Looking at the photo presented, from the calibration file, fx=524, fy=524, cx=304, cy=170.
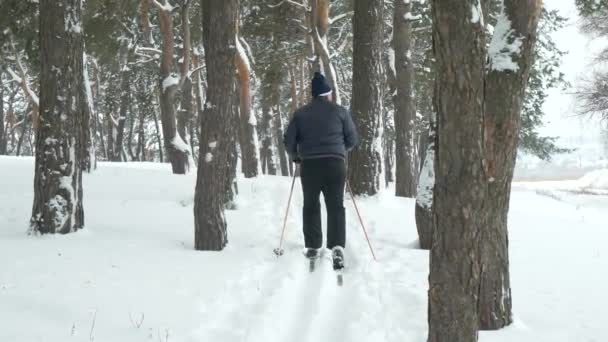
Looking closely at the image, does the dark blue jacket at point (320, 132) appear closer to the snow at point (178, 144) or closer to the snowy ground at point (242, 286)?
the snowy ground at point (242, 286)

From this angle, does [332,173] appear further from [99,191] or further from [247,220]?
[99,191]

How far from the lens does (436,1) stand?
10.2 feet

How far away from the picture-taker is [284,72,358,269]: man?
6.27 metres

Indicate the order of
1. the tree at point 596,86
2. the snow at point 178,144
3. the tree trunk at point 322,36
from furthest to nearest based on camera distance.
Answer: the tree at point 596,86, the snow at point 178,144, the tree trunk at point 322,36

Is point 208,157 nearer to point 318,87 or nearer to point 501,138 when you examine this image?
point 318,87

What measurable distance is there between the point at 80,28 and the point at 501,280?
564 cm

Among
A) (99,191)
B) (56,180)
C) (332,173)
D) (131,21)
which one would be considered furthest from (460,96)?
(131,21)

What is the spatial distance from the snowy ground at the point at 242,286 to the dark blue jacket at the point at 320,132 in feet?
4.33

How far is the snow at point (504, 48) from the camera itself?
4.02 m

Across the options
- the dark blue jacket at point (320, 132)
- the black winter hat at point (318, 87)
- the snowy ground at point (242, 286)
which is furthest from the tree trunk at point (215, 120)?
the black winter hat at point (318, 87)

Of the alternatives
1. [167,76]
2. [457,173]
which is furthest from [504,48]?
[167,76]

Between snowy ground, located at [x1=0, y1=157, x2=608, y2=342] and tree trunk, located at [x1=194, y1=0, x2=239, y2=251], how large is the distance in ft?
1.11

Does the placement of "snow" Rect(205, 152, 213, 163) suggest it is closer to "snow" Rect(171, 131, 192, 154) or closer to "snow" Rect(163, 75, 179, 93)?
"snow" Rect(163, 75, 179, 93)

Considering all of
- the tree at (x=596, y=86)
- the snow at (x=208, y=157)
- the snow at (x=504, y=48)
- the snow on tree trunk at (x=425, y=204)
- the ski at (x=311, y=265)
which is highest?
the tree at (x=596, y=86)
